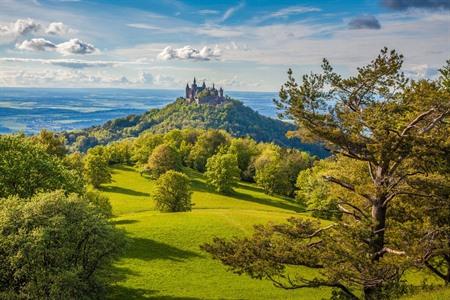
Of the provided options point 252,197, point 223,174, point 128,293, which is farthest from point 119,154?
point 128,293

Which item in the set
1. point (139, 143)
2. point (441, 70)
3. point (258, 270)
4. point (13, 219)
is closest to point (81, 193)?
point (13, 219)

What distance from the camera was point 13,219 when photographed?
72.5ft

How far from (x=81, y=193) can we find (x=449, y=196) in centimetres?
2886

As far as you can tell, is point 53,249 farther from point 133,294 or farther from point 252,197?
point 252,197

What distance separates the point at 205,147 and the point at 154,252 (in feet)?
292

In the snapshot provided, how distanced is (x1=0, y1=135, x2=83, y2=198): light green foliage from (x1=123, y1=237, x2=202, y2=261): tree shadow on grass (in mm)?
8442

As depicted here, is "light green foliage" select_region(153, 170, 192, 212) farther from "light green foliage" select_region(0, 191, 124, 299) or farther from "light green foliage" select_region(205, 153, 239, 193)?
"light green foliage" select_region(0, 191, 124, 299)

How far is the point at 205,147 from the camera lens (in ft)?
421

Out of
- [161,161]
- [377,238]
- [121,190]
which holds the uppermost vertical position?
[377,238]

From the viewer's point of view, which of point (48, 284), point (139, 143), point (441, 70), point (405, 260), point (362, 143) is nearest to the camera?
point (405, 260)

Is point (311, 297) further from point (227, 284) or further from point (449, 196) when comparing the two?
point (449, 196)

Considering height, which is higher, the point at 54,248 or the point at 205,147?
the point at 54,248

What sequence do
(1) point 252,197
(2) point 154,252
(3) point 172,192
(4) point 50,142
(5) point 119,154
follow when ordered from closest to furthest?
(2) point 154,252
(4) point 50,142
(3) point 172,192
(1) point 252,197
(5) point 119,154

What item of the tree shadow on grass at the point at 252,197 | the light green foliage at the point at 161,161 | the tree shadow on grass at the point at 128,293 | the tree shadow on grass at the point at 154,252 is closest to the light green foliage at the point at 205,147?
the tree shadow on grass at the point at 252,197
